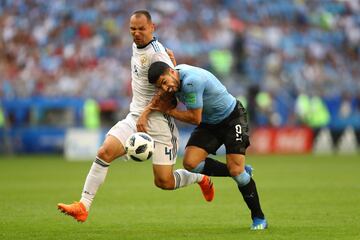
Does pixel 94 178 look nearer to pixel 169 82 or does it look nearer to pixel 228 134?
pixel 169 82

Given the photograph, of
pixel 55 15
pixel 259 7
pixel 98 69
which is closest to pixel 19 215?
pixel 98 69

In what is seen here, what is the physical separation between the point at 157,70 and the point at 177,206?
3.64m

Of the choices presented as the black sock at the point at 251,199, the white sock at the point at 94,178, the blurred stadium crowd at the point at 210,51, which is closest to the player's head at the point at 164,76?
the white sock at the point at 94,178

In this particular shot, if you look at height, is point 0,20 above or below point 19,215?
above

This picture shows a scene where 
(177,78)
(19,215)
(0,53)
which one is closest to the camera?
(177,78)

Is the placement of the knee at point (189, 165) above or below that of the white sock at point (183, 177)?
above

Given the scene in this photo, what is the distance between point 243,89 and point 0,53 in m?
7.93

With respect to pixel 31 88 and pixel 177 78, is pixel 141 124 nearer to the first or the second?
pixel 177 78

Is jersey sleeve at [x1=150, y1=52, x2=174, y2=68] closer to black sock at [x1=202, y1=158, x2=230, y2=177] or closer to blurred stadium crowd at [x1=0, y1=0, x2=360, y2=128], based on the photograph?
black sock at [x1=202, y1=158, x2=230, y2=177]

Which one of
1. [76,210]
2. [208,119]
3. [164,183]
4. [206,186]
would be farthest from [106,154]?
[206,186]

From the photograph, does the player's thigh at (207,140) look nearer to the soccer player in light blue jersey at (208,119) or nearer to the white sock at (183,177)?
the soccer player in light blue jersey at (208,119)

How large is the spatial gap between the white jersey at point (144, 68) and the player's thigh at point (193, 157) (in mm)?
697

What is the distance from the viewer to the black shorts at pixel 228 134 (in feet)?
30.6

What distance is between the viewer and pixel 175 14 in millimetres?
30750
